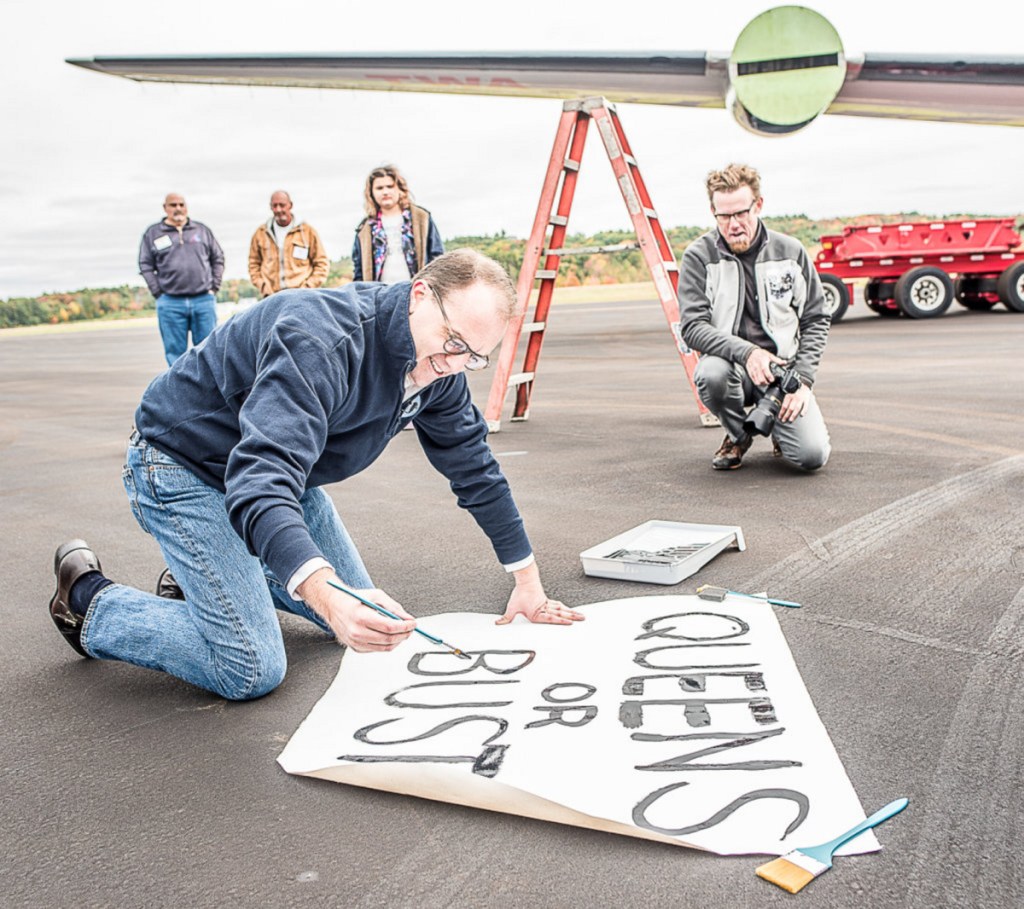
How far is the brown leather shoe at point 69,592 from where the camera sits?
2.41 meters

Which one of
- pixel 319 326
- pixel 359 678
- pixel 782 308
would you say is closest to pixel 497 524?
pixel 359 678

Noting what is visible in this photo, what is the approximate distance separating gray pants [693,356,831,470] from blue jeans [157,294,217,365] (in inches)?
172

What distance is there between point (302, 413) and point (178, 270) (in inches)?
238

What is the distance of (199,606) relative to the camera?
2.17 m

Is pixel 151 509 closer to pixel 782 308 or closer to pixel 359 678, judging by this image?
pixel 359 678

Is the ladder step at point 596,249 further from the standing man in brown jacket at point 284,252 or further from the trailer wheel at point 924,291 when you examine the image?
the trailer wheel at point 924,291

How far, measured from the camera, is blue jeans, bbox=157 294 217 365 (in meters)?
7.41

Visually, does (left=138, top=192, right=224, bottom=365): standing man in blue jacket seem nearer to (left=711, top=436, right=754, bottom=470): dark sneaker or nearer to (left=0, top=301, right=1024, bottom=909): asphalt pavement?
(left=0, top=301, right=1024, bottom=909): asphalt pavement

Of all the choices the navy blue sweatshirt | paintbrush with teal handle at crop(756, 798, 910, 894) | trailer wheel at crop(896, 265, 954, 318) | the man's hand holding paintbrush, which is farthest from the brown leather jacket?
trailer wheel at crop(896, 265, 954, 318)

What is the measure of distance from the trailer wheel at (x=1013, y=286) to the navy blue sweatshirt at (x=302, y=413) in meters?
11.9

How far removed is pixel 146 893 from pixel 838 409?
536 cm

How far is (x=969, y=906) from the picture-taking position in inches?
51.3

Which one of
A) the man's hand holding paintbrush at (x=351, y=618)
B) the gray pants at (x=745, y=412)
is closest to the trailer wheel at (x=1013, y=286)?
the gray pants at (x=745, y=412)

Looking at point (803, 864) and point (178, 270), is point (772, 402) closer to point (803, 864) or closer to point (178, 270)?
point (803, 864)
